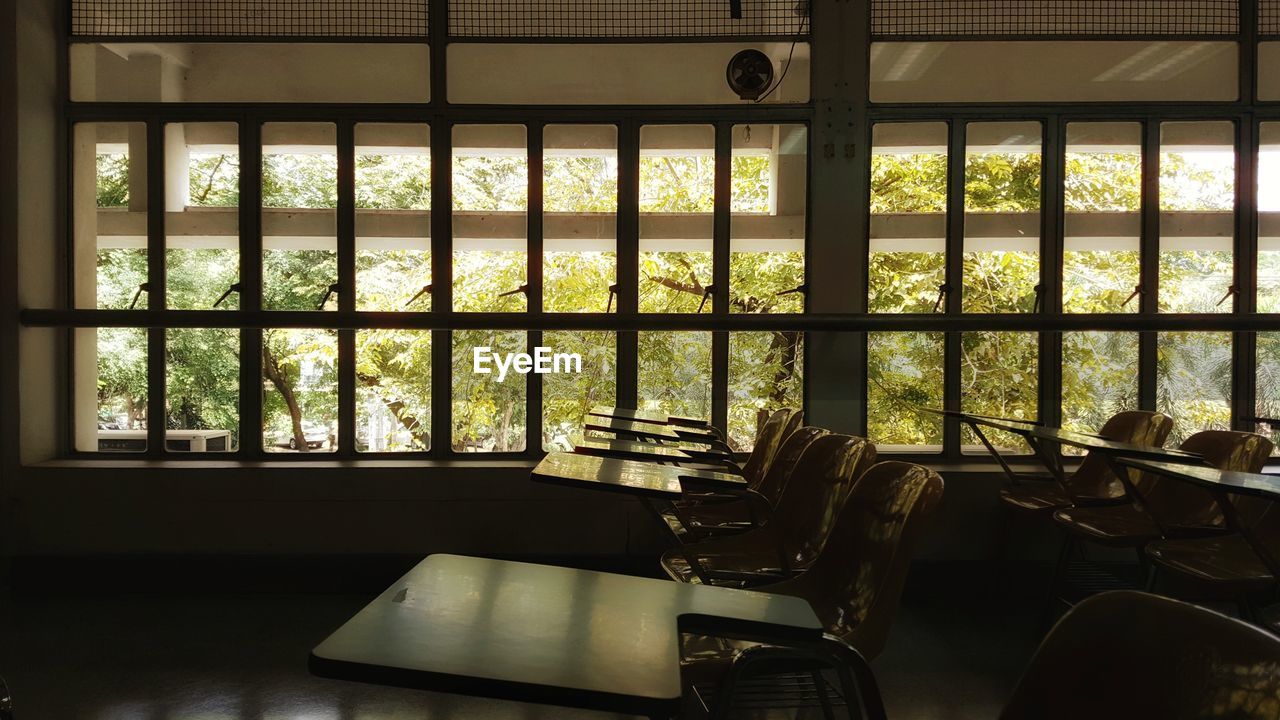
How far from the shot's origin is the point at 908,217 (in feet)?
16.1

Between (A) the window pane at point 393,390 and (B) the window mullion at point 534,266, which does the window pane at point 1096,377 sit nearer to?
(B) the window mullion at point 534,266

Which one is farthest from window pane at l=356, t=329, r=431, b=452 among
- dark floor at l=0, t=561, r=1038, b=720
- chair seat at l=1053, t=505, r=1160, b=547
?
chair seat at l=1053, t=505, r=1160, b=547

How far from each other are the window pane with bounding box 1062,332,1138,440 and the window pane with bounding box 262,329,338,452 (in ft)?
14.1

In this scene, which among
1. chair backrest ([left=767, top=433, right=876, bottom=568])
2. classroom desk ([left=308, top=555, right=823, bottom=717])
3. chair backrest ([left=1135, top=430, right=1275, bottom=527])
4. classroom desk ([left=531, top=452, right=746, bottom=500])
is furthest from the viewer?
chair backrest ([left=1135, top=430, right=1275, bottom=527])

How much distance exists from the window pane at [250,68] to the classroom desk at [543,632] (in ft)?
13.3

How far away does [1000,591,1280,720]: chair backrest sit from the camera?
2.76ft

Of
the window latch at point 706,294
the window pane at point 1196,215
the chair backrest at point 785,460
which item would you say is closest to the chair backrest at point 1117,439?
the window pane at point 1196,215

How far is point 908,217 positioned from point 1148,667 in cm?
428

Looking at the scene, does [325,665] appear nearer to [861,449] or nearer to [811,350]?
[861,449]

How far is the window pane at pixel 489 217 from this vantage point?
493 cm

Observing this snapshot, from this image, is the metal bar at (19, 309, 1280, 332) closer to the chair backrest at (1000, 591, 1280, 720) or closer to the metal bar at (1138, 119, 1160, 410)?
the metal bar at (1138, 119, 1160, 410)

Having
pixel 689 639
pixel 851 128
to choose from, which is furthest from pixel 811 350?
pixel 689 639

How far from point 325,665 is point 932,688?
112 inches

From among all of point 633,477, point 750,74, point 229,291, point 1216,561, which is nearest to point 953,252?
point 750,74
